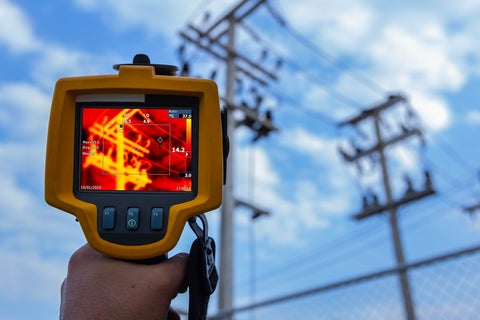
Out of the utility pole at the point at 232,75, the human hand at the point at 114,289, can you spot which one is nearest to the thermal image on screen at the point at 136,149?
the human hand at the point at 114,289

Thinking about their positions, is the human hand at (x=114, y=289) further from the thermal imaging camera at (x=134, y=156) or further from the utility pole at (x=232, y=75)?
the utility pole at (x=232, y=75)

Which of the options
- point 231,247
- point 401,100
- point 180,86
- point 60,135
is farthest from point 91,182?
point 401,100

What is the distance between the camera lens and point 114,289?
2.97 feet

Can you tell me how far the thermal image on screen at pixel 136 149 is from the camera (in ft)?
3.17

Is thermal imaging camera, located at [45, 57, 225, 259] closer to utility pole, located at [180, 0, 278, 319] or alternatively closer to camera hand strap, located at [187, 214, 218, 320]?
camera hand strap, located at [187, 214, 218, 320]

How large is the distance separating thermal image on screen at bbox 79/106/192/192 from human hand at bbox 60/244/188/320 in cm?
13

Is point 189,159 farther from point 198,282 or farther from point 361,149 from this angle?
point 361,149

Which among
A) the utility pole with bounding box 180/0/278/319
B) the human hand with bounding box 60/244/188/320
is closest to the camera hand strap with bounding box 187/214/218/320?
the human hand with bounding box 60/244/188/320

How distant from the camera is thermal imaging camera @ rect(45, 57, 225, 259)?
919mm

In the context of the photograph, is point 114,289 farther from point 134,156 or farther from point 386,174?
point 386,174

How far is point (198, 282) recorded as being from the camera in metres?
0.98

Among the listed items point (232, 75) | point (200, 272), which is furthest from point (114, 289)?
point (232, 75)

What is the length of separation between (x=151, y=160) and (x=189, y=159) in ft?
0.23

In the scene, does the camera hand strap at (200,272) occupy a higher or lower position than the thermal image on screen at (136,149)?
lower
